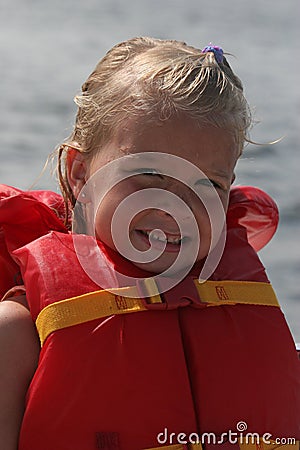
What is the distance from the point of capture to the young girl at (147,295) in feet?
6.22

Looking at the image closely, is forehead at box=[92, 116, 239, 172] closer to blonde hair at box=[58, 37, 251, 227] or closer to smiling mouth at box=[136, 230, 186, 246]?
blonde hair at box=[58, 37, 251, 227]

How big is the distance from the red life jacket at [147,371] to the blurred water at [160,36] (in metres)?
1.32

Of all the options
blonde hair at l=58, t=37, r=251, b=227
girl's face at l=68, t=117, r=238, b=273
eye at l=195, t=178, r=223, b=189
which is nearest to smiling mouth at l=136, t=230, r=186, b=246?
girl's face at l=68, t=117, r=238, b=273

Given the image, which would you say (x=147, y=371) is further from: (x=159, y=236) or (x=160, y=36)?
(x=160, y=36)

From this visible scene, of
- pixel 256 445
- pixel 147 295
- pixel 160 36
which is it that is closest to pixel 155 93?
pixel 147 295

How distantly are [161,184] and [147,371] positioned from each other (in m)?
0.40

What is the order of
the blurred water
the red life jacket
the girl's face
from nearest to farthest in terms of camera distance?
the red life jacket < the girl's face < the blurred water

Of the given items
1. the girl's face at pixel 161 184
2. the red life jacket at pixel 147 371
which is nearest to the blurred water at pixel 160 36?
the red life jacket at pixel 147 371

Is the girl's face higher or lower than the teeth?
higher

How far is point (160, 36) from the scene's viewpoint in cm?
592

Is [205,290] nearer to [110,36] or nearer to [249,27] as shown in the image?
[110,36]

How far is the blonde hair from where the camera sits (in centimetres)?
206

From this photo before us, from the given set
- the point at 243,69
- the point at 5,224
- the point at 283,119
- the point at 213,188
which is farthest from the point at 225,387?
the point at 243,69

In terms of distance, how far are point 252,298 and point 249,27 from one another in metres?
4.36
